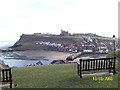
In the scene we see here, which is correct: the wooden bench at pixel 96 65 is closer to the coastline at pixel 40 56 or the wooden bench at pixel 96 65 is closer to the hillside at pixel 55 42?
the coastline at pixel 40 56

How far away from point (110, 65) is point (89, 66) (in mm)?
1137

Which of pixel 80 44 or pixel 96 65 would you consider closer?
pixel 96 65

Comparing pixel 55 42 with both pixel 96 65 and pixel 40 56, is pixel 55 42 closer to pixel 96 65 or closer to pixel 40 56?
pixel 40 56

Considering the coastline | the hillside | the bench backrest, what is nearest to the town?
the hillside

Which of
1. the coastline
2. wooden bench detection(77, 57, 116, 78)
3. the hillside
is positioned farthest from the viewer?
the hillside

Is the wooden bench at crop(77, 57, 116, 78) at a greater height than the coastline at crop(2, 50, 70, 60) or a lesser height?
greater

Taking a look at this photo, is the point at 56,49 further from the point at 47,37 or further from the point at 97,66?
the point at 97,66

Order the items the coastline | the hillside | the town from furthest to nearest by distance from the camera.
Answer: the hillside, the town, the coastline

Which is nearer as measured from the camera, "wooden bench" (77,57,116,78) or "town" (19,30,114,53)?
"wooden bench" (77,57,116,78)

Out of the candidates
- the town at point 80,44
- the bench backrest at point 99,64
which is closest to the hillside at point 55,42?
the town at point 80,44

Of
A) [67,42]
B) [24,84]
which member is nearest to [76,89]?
[24,84]

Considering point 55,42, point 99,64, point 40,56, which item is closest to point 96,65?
point 99,64

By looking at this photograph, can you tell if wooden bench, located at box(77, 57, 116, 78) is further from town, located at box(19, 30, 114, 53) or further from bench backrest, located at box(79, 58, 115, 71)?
town, located at box(19, 30, 114, 53)

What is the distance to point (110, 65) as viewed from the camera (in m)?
15.1
